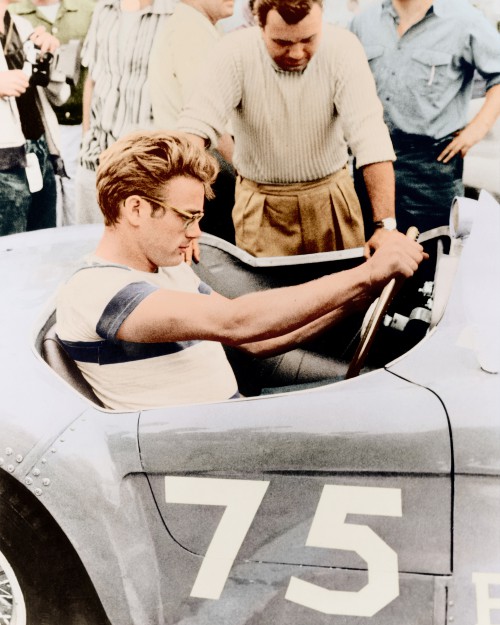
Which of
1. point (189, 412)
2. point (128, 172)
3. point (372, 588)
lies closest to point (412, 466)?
point (372, 588)

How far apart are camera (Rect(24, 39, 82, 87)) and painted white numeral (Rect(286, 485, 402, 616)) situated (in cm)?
170

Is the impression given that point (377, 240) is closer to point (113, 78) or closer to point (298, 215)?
point (298, 215)

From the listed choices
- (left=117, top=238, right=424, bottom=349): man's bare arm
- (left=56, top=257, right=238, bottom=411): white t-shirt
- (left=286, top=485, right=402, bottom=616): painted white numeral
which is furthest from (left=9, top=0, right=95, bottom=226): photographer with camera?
(left=286, top=485, right=402, bottom=616): painted white numeral

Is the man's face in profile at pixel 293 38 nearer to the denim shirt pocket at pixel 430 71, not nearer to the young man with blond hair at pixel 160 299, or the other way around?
the denim shirt pocket at pixel 430 71

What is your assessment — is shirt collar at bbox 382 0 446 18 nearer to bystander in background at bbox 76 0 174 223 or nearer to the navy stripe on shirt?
bystander in background at bbox 76 0 174 223

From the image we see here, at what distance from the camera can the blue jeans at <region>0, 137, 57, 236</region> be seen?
239 cm

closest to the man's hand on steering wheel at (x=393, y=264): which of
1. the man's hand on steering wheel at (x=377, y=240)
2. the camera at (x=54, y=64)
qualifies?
the man's hand on steering wheel at (x=377, y=240)

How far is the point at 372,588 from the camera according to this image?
1248 millimetres

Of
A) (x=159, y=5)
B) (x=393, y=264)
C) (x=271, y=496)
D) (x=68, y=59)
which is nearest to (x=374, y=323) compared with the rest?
(x=393, y=264)

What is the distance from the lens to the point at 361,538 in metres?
1.24

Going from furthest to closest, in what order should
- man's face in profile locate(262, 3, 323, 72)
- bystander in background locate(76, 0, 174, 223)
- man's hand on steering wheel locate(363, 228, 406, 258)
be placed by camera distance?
bystander in background locate(76, 0, 174, 223) < man's face in profile locate(262, 3, 323, 72) < man's hand on steering wheel locate(363, 228, 406, 258)

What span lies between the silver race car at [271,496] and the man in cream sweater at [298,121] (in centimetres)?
76

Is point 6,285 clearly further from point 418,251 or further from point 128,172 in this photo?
point 418,251

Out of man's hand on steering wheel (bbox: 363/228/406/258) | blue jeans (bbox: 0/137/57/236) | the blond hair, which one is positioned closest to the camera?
the blond hair
